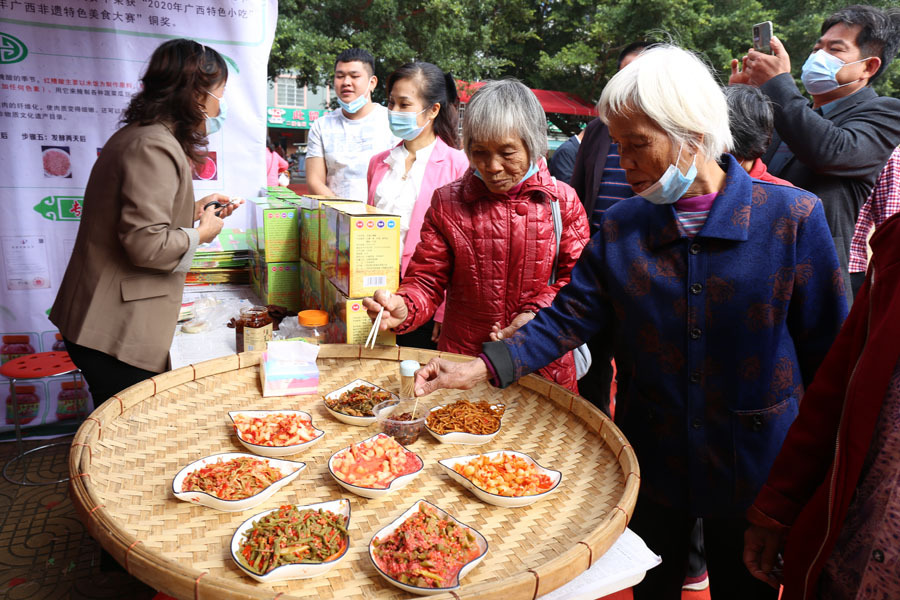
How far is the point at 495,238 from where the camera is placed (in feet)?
6.88

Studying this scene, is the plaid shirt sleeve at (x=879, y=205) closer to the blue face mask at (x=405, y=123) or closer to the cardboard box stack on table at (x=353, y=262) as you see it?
the blue face mask at (x=405, y=123)

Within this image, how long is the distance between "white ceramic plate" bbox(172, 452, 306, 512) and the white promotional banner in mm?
2545

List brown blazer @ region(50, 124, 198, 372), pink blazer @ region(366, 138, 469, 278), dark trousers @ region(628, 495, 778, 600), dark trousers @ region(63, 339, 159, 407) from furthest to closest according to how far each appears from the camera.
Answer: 1. pink blazer @ region(366, 138, 469, 278)
2. dark trousers @ region(63, 339, 159, 407)
3. brown blazer @ region(50, 124, 198, 372)
4. dark trousers @ region(628, 495, 778, 600)

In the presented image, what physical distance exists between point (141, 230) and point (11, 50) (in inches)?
80.8

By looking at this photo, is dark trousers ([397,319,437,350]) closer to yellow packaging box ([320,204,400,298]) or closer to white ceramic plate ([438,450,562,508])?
yellow packaging box ([320,204,400,298])

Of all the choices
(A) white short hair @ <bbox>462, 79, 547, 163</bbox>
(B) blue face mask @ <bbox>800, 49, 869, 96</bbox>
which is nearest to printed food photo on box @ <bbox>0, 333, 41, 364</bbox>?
(A) white short hair @ <bbox>462, 79, 547, 163</bbox>

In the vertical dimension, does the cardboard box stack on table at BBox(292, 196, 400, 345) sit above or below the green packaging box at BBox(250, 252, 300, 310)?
above

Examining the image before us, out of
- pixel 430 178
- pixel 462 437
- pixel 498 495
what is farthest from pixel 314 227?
pixel 498 495

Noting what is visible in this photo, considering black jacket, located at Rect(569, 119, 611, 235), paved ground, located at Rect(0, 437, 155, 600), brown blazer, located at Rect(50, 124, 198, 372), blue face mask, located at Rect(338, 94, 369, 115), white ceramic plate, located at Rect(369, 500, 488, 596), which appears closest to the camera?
white ceramic plate, located at Rect(369, 500, 488, 596)

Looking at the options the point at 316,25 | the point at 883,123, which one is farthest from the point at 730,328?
the point at 316,25

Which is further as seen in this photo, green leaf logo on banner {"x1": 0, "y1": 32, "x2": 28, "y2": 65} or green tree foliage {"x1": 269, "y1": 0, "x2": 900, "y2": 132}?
green tree foliage {"x1": 269, "y1": 0, "x2": 900, "y2": 132}

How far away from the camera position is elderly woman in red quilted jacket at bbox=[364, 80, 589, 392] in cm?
198

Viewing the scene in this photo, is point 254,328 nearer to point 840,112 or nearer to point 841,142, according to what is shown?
point 841,142

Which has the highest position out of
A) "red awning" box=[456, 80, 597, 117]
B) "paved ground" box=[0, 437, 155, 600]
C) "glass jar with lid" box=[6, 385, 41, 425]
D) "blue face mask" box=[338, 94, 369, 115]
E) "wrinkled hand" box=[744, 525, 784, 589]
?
"red awning" box=[456, 80, 597, 117]
